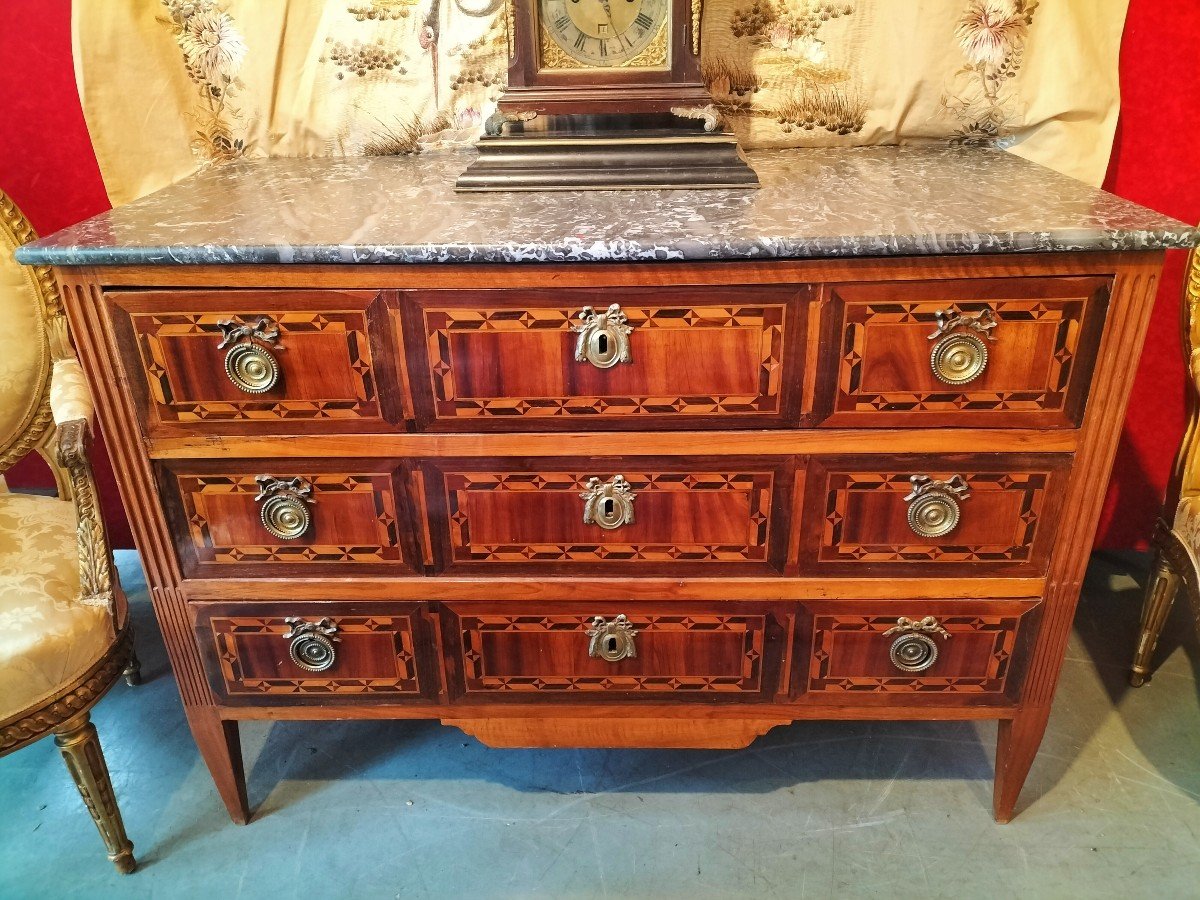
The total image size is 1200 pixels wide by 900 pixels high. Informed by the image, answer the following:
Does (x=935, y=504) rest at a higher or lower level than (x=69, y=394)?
lower

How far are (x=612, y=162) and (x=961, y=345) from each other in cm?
59

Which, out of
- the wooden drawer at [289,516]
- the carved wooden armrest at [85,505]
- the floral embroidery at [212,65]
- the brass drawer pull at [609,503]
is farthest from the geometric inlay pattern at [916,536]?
the floral embroidery at [212,65]

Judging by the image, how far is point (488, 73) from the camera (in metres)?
1.59

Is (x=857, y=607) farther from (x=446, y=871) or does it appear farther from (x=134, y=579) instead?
(x=134, y=579)

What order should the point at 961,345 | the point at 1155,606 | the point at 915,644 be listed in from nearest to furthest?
the point at 961,345 → the point at 915,644 → the point at 1155,606

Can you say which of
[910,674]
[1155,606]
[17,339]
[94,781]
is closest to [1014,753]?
[910,674]

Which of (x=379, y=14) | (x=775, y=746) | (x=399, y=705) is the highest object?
(x=379, y=14)

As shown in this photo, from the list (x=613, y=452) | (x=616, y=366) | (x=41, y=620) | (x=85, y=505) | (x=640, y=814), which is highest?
(x=616, y=366)

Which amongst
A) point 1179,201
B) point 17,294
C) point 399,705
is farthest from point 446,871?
point 1179,201

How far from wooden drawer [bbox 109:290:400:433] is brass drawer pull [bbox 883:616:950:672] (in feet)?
2.76

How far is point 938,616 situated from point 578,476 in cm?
60

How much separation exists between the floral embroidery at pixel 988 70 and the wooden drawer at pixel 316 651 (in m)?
1.32

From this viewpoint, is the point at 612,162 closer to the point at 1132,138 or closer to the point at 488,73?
the point at 488,73

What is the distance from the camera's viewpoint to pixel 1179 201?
1727mm
